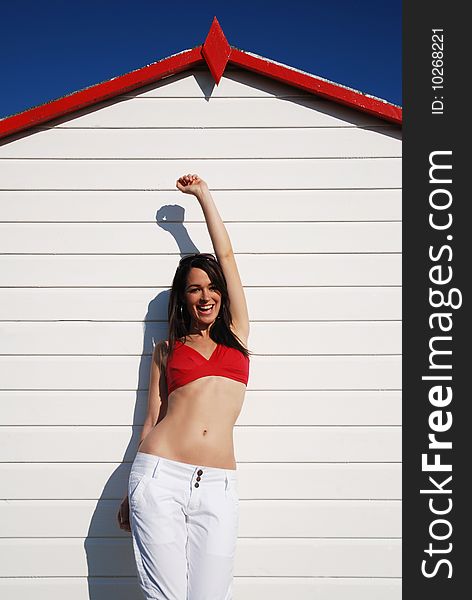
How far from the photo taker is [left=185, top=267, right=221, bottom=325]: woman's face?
293 centimetres

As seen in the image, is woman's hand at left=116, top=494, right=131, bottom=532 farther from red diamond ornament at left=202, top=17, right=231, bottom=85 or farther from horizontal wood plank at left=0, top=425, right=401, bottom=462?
red diamond ornament at left=202, top=17, right=231, bottom=85

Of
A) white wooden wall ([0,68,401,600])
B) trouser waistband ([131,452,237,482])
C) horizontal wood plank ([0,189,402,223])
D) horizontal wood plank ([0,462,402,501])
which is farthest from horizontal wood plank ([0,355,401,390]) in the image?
horizontal wood plank ([0,189,402,223])

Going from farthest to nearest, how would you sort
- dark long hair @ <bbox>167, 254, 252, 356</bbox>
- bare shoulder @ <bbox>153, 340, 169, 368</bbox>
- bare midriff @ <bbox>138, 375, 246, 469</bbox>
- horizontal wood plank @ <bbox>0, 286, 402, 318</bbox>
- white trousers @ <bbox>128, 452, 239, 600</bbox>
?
horizontal wood plank @ <bbox>0, 286, 402, 318</bbox>, bare shoulder @ <bbox>153, 340, 169, 368</bbox>, dark long hair @ <bbox>167, 254, 252, 356</bbox>, bare midriff @ <bbox>138, 375, 246, 469</bbox>, white trousers @ <bbox>128, 452, 239, 600</bbox>

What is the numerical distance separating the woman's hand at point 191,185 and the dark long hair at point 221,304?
38cm

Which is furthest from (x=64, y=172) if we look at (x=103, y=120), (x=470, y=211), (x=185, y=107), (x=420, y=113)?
(x=470, y=211)

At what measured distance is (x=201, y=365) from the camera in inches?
113

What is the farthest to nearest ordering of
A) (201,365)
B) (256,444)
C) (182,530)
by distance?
(256,444) < (201,365) < (182,530)

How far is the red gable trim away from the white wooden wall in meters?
0.11

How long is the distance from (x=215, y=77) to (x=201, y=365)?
5.82ft

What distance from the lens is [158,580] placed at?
2.63 m

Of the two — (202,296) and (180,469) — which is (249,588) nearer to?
(180,469)

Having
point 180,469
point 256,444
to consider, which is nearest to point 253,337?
point 256,444

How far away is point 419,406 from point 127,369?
1.75m

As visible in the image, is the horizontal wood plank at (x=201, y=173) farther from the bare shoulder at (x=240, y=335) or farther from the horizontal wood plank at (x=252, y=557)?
the horizontal wood plank at (x=252, y=557)
